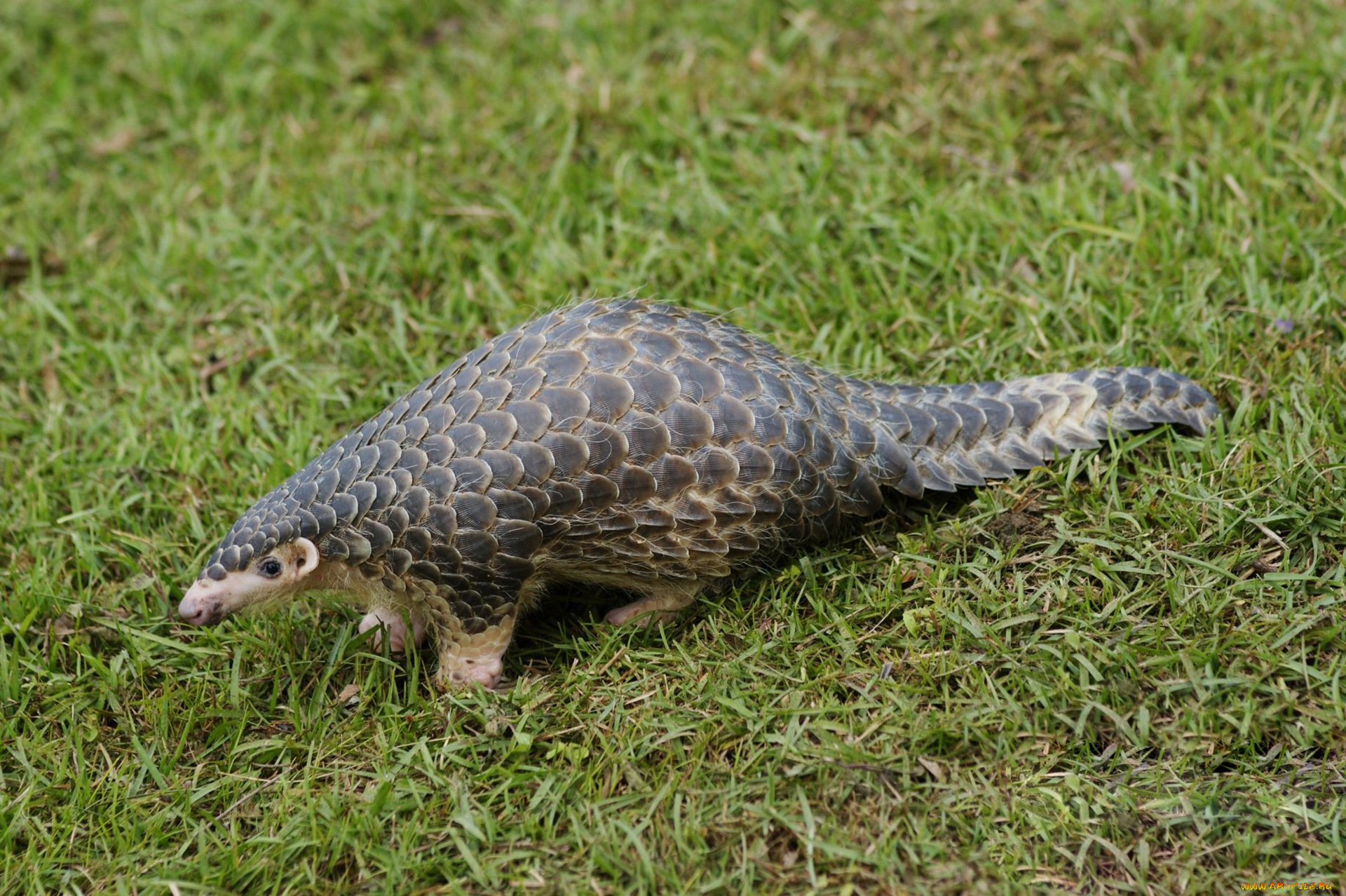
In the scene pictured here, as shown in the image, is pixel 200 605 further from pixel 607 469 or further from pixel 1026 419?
pixel 1026 419

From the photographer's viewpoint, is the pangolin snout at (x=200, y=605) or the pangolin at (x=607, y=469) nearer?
the pangolin at (x=607, y=469)

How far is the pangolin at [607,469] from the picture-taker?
12.5 ft

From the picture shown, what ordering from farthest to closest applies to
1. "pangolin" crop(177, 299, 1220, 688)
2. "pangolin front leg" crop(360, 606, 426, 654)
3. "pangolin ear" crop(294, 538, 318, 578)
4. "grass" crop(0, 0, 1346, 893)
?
"pangolin front leg" crop(360, 606, 426, 654) < "pangolin ear" crop(294, 538, 318, 578) < "pangolin" crop(177, 299, 1220, 688) < "grass" crop(0, 0, 1346, 893)

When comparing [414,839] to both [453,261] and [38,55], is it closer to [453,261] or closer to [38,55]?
[453,261]

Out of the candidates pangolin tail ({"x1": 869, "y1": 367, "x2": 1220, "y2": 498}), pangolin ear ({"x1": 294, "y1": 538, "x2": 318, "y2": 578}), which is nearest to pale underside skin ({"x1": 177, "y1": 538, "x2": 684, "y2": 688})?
pangolin ear ({"x1": 294, "y1": 538, "x2": 318, "y2": 578})

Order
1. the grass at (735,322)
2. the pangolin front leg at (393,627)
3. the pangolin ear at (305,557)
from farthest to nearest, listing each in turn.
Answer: the pangolin front leg at (393,627) < the pangolin ear at (305,557) < the grass at (735,322)

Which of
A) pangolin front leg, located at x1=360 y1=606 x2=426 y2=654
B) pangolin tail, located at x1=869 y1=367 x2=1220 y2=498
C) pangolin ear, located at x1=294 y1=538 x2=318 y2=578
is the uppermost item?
pangolin ear, located at x1=294 y1=538 x2=318 y2=578

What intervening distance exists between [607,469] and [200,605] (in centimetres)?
139

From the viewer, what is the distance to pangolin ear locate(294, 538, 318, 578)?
3936mm

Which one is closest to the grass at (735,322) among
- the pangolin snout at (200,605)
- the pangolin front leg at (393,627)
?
the pangolin front leg at (393,627)

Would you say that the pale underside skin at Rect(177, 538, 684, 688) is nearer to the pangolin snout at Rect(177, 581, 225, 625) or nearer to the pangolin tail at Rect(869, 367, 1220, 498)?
the pangolin snout at Rect(177, 581, 225, 625)

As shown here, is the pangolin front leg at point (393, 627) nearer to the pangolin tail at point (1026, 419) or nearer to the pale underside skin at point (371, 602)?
the pale underside skin at point (371, 602)

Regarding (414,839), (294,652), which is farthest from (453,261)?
(414,839)

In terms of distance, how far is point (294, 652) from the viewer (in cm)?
426
